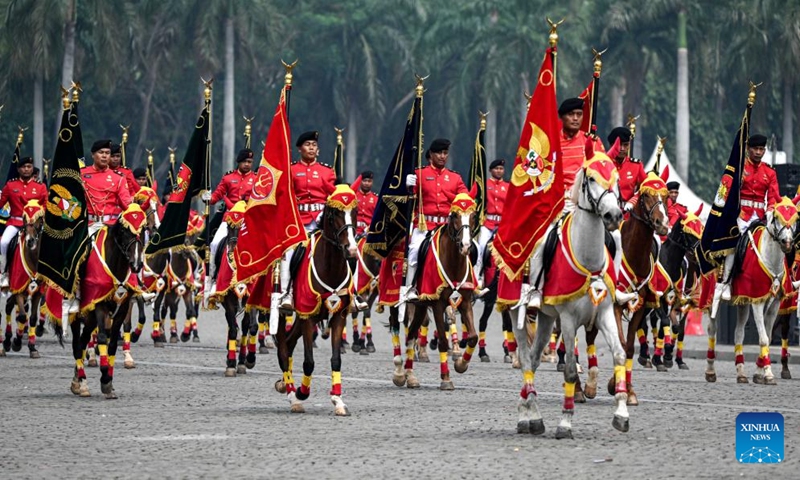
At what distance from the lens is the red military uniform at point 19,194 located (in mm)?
28281

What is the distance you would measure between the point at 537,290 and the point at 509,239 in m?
0.70

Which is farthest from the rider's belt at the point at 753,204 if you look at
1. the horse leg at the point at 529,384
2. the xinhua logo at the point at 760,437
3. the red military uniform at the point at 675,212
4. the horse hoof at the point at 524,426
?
the xinhua logo at the point at 760,437

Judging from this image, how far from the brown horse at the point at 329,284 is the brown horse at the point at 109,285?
8.42 ft

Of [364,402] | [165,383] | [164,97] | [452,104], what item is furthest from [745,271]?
[164,97]

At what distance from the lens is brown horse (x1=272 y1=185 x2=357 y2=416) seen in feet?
56.6

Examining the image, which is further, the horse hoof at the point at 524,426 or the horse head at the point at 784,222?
the horse head at the point at 784,222

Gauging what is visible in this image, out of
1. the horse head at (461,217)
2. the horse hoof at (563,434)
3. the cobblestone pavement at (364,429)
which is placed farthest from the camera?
the horse head at (461,217)

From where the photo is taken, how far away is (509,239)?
1592 centimetres

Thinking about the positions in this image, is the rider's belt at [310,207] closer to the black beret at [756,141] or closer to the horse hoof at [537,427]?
the horse hoof at [537,427]

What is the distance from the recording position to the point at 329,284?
17562 mm

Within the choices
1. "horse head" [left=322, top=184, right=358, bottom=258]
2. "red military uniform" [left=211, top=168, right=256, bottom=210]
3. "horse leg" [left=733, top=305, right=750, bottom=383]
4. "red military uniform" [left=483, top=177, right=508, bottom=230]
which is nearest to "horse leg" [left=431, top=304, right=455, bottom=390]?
"horse head" [left=322, top=184, right=358, bottom=258]

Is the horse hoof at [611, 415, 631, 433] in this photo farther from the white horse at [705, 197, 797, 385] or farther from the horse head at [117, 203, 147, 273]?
the white horse at [705, 197, 797, 385]

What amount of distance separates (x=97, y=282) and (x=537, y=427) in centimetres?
636

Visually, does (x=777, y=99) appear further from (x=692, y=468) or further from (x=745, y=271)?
(x=692, y=468)
